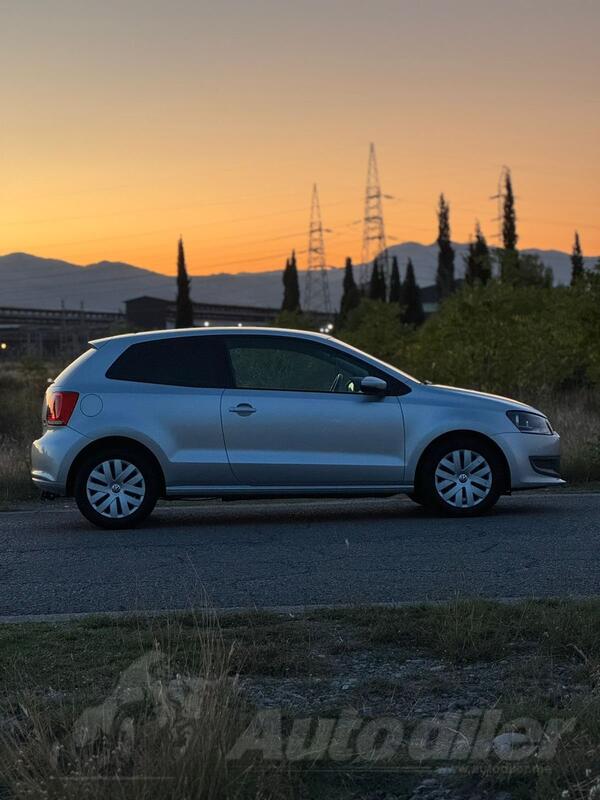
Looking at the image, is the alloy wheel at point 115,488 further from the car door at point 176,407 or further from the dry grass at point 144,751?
the dry grass at point 144,751

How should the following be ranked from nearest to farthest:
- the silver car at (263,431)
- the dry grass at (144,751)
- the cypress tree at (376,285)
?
the dry grass at (144,751)
the silver car at (263,431)
the cypress tree at (376,285)

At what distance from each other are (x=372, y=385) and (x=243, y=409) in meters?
1.16

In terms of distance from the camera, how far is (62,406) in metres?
10.9

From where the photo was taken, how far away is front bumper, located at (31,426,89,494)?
35.4 feet

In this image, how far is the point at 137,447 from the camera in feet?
35.7

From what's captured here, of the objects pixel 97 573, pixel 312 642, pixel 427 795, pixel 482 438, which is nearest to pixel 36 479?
pixel 97 573

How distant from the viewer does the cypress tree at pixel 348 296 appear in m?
103

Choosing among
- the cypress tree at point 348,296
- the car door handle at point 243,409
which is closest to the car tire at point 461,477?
the car door handle at point 243,409

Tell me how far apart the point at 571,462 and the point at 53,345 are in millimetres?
164223

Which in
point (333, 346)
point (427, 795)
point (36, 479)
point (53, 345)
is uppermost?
point (53, 345)

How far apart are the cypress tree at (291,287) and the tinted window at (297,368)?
314 ft

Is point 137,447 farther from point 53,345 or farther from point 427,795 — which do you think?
point 53,345

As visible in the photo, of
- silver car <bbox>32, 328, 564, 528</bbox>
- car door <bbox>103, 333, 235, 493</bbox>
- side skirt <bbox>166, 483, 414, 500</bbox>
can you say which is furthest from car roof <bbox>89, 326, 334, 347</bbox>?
side skirt <bbox>166, 483, 414, 500</bbox>

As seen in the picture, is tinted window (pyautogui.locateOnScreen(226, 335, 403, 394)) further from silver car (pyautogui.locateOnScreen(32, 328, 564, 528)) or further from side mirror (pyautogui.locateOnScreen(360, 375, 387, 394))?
side mirror (pyautogui.locateOnScreen(360, 375, 387, 394))
